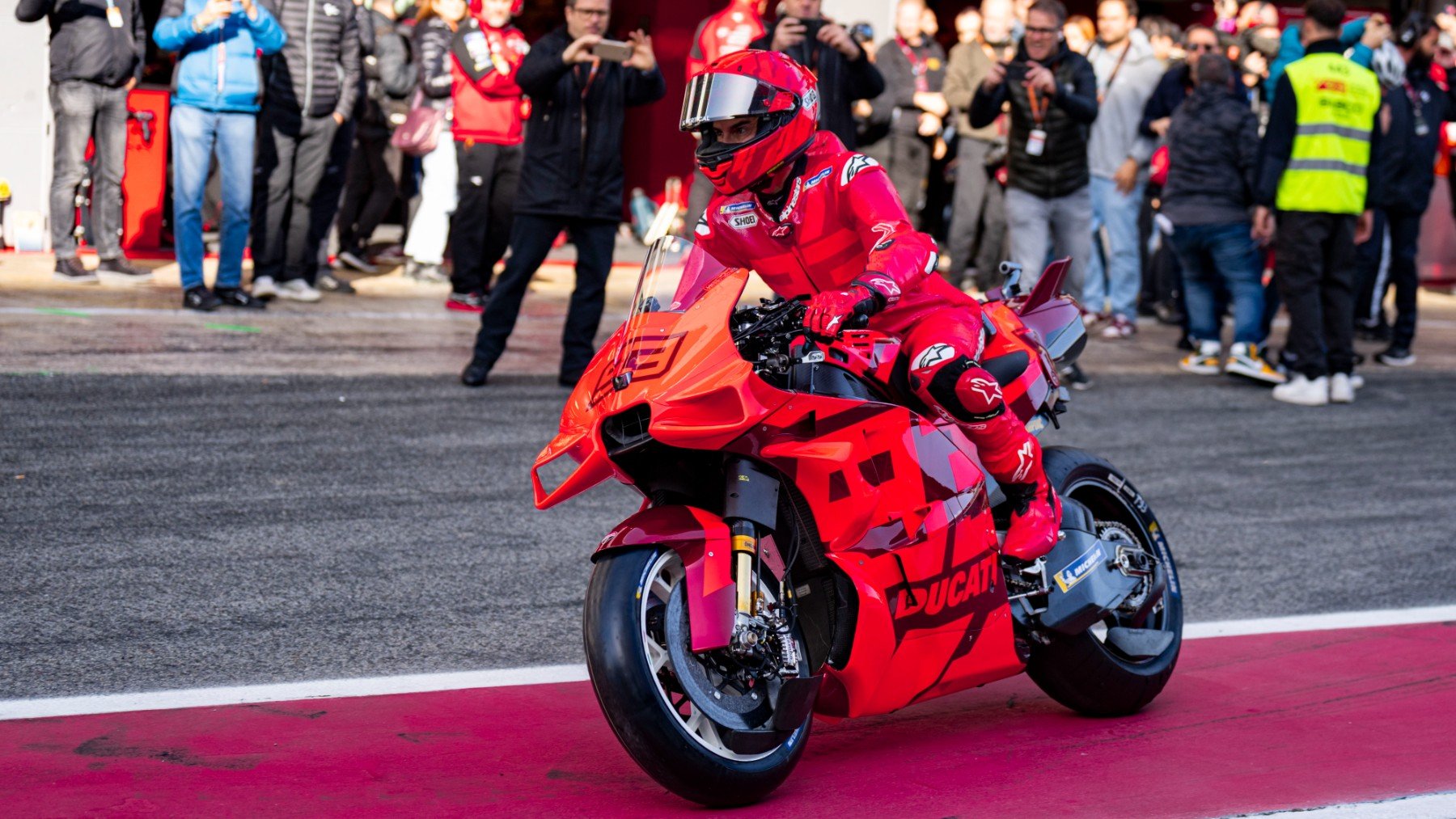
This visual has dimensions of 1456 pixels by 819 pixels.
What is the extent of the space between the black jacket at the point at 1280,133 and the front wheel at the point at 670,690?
7808 mm

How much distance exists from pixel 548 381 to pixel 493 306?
713mm

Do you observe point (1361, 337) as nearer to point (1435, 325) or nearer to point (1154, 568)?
point (1435, 325)

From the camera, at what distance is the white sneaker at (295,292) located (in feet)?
40.5

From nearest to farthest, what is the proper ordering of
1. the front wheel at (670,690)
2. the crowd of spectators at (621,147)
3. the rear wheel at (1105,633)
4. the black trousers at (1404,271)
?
the front wheel at (670,690)
the rear wheel at (1105,633)
the crowd of spectators at (621,147)
the black trousers at (1404,271)

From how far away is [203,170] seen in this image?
11.1 meters

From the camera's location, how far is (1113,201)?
44.8 feet

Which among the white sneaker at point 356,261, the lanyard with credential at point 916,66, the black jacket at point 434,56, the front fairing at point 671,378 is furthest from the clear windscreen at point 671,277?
the lanyard with credential at point 916,66

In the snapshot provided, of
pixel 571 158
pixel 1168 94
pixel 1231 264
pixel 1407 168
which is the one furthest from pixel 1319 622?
pixel 1168 94

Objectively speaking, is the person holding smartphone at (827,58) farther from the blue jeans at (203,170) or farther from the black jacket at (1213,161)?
the blue jeans at (203,170)

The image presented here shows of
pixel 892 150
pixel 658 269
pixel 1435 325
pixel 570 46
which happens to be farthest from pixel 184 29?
pixel 1435 325

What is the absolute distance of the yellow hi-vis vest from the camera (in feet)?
35.0

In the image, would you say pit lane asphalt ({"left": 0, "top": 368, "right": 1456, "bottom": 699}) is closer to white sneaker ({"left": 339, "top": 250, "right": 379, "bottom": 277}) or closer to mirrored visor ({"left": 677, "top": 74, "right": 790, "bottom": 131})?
mirrored visor ({"left": 677, "top": 74, "right": 790, "bottom": 131})

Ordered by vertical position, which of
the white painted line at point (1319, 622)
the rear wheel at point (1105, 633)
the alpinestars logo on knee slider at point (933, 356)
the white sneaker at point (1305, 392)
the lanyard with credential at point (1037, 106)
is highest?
the alpinestars logo on knee slider at point (933, 356)

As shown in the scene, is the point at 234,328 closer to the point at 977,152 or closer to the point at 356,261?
Result: the point at 356,261
